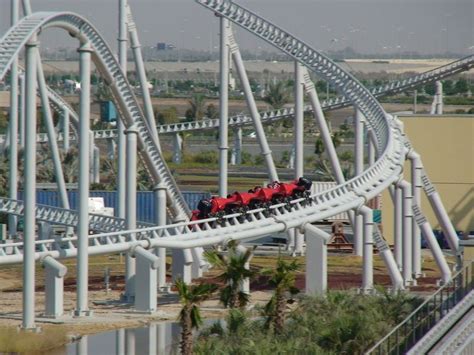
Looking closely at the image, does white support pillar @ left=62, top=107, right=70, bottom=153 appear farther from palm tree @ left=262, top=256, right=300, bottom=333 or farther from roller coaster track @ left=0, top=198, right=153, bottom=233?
palm tree @ left=262, top=256, right=300, bottom=333

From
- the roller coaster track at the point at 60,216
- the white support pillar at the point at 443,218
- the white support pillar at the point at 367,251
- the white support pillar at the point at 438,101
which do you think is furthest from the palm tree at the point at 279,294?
the white support pillar at the point at 438,101

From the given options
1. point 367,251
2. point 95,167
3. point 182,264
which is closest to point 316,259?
point 367,251

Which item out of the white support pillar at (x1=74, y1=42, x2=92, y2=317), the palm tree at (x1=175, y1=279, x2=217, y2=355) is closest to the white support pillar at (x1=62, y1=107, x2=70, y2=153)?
the white support pillar at (x1=74, y1=42, x2=92, y2=317)

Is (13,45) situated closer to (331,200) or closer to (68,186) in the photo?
(331,200)

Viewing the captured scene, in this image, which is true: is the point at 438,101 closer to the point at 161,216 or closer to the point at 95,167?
the point at 95,167

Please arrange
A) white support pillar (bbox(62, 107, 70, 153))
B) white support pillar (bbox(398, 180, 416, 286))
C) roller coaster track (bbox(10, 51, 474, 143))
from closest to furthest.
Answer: white support pillar (bbox(398, 180, 416, 286)), roller coaster track (bbox(10, 51, 474, 143)), white support pillar (bbox(62, 107, 70, 153))

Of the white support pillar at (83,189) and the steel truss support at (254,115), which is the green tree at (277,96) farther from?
the white support pillar at (83,189)
